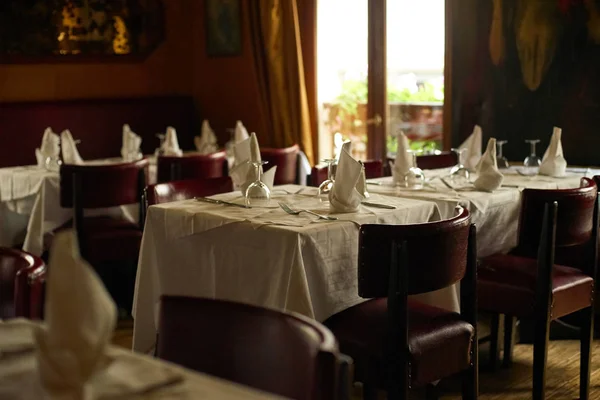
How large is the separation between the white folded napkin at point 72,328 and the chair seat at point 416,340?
1641 mm

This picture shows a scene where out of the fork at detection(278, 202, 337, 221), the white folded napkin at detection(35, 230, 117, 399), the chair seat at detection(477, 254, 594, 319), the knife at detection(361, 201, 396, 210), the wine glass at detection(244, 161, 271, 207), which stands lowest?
the chair seat at detection(477, 254, 594, 319)

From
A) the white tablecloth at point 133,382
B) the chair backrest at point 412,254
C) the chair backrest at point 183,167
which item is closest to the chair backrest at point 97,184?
the chair backrest at point 183,167

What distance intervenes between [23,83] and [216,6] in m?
1.84

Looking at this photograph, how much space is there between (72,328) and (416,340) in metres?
1.75

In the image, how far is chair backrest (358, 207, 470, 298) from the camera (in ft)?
8.82

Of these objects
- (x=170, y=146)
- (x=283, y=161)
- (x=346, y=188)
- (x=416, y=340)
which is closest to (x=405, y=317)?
(x=416, y=340)

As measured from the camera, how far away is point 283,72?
716cm

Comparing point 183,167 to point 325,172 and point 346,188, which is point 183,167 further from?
point 346,188

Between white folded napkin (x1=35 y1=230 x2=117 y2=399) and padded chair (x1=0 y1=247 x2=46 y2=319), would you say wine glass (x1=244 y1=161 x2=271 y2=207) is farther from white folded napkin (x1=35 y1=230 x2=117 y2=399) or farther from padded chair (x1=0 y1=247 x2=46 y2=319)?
white folded napkin (x1=35 y1=230 x2=117 y2=399)

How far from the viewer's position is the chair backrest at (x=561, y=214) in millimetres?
3463

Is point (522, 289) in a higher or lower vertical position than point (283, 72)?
lower

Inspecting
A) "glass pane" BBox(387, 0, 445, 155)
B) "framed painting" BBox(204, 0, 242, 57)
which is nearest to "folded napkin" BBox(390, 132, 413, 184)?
"glass pane" BBox(387, 0, 445, 155)

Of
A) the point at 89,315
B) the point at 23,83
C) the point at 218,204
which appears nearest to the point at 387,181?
the point at 218,204

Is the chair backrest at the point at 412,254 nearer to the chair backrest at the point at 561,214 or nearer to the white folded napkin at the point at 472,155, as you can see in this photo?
the chair backrest at the point at 561,214
